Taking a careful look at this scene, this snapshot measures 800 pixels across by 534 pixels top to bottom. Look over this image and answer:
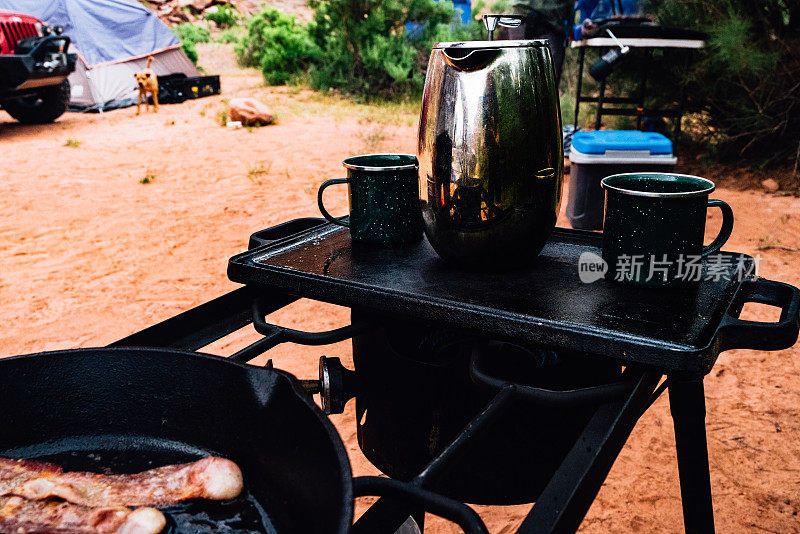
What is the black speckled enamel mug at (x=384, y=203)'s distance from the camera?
1.09m

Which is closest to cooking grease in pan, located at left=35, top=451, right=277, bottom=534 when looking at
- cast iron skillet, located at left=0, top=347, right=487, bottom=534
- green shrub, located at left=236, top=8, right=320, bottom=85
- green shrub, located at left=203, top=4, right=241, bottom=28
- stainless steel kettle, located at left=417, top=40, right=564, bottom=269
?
cast iron skillet, located at left=0, top=347, right=487, bottom=534

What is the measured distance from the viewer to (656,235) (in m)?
0.88

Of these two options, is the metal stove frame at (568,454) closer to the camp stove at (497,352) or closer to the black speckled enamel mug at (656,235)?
the camp stove at (497,352)

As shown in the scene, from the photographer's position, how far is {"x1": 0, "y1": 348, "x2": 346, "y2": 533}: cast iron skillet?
0.70 metres

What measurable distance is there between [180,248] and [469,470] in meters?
3.06

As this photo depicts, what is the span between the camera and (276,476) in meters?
0.72

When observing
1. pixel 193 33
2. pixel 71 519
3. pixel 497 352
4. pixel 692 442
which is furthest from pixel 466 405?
pixel 193 33

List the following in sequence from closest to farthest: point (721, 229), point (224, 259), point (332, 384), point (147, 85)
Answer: point (721, 229) < point (332, 384) < point (224, 259) < point (147, 85)

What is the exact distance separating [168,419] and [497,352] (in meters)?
0.53

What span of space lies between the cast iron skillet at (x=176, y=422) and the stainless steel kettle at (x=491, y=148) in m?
0.40

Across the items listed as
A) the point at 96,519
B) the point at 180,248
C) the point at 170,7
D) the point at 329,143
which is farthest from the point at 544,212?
the point at 170,7

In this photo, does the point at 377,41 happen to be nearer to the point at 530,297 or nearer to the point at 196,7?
the point at 530,297

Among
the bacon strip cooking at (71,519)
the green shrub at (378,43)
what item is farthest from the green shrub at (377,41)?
the bacon strip cooking at (71,519)

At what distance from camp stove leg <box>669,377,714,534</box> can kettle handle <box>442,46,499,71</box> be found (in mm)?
526
